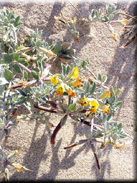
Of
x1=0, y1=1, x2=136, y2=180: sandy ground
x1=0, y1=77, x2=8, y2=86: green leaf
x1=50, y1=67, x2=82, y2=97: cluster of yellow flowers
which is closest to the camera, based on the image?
x1=50, y1=67, x2=82, y2=97: cluster of yellow flowers

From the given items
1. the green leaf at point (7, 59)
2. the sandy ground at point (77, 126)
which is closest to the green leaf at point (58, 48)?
the sandy ground at point (77, 126)

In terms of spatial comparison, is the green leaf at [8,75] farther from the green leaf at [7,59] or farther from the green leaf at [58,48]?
the green leaf at [58,48]

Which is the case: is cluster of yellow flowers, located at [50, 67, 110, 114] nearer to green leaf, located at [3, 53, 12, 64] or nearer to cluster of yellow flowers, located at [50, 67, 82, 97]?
cluster of yellow flowers, located at [50, 67, 82, 97]

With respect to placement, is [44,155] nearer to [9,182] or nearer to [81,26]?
[9,182]

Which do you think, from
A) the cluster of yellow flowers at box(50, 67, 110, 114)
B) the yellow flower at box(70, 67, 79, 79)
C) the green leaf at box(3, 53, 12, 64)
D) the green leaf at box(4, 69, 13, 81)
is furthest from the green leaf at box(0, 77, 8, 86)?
the yellow flower at box(70, 67, 79, 79)

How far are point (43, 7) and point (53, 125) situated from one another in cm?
118

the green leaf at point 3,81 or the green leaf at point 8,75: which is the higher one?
the green leaf at point 8,75

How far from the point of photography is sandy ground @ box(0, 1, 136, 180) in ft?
5.88

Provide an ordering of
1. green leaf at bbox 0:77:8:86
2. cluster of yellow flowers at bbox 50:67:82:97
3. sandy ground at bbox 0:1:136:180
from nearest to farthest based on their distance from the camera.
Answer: cluster of yellow flowers at bbox 50:67:82:97 → green leaf at bbox 0:77:8:86 → sandy ground at bbox 0:1:136:180

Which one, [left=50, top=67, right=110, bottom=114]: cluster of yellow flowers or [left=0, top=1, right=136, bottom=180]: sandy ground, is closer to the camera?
[left=50, top=67, right=110, bottom=114]: cluster of yellow flowers

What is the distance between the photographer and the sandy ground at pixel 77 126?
1.79 metres

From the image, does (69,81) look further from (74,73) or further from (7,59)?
(7,59)

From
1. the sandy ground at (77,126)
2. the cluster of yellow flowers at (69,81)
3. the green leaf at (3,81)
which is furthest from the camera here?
the sandy ground at (77,126)

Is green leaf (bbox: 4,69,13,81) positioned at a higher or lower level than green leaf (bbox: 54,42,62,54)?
lower
